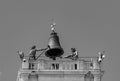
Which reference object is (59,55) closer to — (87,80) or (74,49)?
(74,49)

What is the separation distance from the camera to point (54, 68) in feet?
161

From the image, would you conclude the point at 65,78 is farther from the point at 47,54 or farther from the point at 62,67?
the point at 47,54

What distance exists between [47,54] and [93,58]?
4.90 m

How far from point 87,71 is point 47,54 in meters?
5.53

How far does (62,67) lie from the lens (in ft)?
161

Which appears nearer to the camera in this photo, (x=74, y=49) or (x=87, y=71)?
(x=87, y=71)

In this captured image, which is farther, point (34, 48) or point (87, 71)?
point (34, 48)

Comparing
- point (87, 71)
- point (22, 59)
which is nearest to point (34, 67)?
point (22, 59)

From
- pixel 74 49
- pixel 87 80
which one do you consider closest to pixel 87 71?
pixel 87 80

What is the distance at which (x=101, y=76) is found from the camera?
161 feet

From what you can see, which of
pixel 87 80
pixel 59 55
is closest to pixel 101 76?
pixel 87 80

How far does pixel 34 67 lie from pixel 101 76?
19.8 feet

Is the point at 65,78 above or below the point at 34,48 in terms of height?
below

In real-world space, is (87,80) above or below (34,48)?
below
